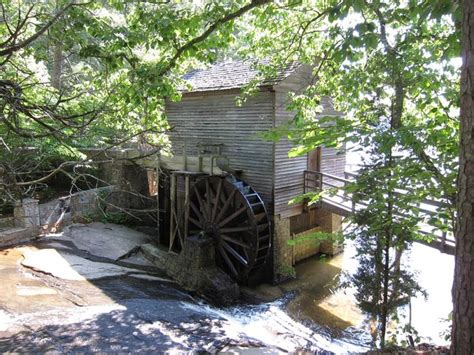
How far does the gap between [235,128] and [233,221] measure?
3024 millimetres

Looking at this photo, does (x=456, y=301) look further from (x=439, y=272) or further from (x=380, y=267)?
(x=439, y=272)

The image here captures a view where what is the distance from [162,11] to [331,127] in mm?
2922

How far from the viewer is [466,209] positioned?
210 cm

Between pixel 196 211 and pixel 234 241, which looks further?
pixel 196 211

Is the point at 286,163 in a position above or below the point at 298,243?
above

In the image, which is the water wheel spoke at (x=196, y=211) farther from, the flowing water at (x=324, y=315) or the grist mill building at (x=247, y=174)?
the flowing water at (x=324, y=315)

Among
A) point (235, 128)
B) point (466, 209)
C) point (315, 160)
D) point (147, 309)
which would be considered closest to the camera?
point (466, 209)

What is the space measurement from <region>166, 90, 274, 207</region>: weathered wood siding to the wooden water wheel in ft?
1.99

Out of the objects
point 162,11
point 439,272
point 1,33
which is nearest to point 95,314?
point 1,33

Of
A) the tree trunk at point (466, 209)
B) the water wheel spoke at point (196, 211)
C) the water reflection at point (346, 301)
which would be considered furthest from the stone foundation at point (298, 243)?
the tree trunk at point (466, 209)

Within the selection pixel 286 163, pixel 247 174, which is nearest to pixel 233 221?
pixel 247 174

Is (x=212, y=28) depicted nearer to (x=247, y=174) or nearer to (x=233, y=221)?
(x=247, y=174)

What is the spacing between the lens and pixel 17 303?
7414mm

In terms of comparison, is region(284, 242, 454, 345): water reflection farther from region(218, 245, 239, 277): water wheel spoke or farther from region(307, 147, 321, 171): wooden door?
region(307, 147, 321, 171): wooden door
